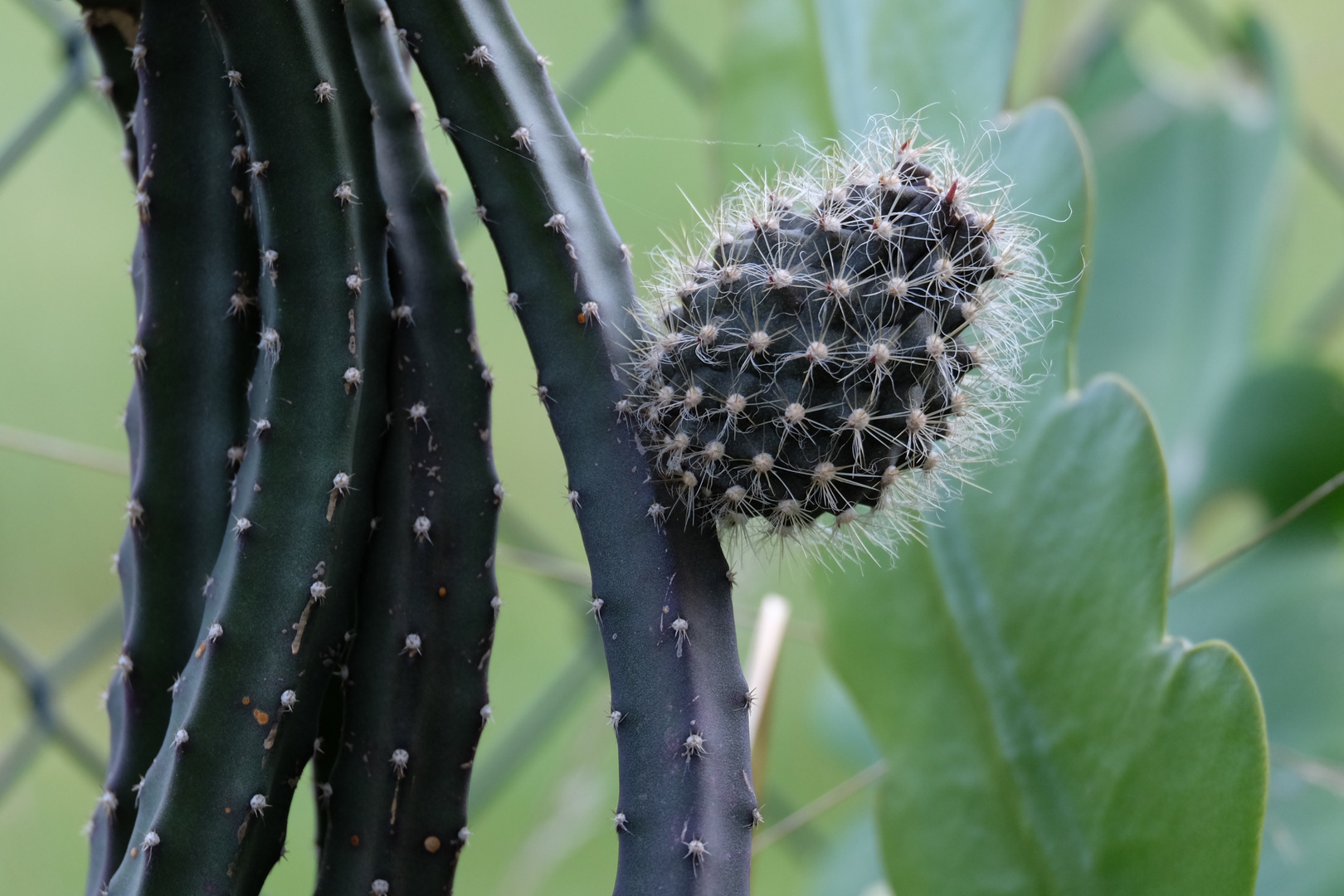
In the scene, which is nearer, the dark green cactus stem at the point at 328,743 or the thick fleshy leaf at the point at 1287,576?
the dark green cactus stem at the point at 328,743

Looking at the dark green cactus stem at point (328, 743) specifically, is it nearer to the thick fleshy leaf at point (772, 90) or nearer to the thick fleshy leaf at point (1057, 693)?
the thick fleshy leaf at point (1057, 693)

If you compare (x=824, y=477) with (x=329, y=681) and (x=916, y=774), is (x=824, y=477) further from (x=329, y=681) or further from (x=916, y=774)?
(x=916, y=774)

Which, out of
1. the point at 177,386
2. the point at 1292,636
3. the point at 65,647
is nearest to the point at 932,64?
the point at 177,386

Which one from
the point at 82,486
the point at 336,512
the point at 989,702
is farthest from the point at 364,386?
the point at 82,486

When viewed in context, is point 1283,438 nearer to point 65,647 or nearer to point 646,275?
point 646,275

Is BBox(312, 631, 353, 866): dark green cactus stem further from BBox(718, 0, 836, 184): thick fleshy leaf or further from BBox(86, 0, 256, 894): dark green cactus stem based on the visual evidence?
BBox(718, 0, 836, 184): thick fleshy leaf

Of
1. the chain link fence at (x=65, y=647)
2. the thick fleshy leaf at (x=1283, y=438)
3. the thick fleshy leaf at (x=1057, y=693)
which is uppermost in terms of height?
the chain link fence at (x=65, y=647)

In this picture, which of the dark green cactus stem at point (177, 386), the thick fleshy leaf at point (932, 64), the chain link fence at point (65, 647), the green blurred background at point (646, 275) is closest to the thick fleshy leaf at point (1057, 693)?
the green blurred background at point (646, 275)
